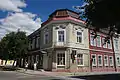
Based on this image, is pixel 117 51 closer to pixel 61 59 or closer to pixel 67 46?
pixel 67 46

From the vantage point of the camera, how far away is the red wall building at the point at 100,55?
95.5 feet

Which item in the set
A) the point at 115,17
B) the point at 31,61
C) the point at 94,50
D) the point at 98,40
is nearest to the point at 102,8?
the point at 115,17

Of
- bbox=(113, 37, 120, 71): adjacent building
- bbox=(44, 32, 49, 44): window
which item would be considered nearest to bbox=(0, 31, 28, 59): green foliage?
bbox=(44, 32, 49, 44): window

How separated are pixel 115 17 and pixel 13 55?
82.5ft

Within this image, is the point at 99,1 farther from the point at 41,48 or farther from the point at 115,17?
the point at 41,48

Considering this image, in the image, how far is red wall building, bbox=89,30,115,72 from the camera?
2911 centimetres

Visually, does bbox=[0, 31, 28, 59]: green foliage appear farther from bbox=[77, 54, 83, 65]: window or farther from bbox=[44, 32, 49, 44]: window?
bbox=[77, 54, 83, 65]: window

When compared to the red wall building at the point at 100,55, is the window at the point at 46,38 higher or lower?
higher

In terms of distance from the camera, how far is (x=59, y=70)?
25.1 meters

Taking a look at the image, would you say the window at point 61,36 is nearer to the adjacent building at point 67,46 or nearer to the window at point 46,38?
the adjacent building at point 67,46

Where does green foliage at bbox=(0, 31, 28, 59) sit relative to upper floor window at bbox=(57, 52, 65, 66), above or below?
above

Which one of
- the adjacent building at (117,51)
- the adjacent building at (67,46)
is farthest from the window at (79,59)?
the adjacent building at (117,51)

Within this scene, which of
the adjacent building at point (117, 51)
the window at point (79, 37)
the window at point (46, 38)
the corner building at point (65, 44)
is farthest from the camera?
the adjacent building at point (117, 51)

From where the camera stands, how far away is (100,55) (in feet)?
102
